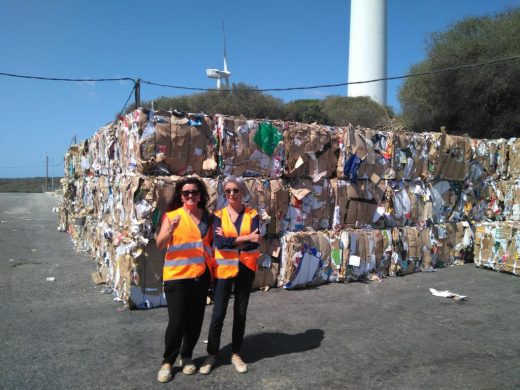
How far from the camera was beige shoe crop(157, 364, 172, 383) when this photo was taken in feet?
11.3

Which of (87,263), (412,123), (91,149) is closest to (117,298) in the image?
(87,263)

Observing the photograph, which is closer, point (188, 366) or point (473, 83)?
point (188, 366)

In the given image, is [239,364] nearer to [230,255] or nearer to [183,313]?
[183,313]

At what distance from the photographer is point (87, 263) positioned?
8.15 meters

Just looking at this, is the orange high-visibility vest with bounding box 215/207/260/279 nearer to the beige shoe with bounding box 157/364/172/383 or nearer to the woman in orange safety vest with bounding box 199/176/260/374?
the woman in orange safety vest with bounding box 199/176/260/374

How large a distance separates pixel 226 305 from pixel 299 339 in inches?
48.7

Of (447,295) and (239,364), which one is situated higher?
(239,364)

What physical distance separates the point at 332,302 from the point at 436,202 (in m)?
3.66

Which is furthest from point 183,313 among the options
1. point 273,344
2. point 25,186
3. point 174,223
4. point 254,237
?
point 25,186

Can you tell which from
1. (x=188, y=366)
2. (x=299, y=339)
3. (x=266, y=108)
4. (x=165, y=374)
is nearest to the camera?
(x=165, y=374)

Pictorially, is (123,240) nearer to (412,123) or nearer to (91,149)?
(91,149)

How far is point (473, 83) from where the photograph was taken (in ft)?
58.5

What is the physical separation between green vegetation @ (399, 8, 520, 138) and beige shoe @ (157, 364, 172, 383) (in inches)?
723

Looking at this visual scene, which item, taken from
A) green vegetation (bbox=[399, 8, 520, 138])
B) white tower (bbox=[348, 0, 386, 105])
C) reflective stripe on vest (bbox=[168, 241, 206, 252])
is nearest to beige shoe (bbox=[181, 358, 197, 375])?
reflective stripe on vest (bbox=[168, 241, 206, 252])
